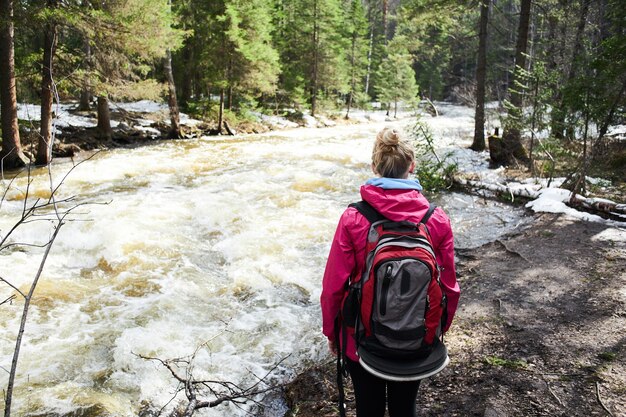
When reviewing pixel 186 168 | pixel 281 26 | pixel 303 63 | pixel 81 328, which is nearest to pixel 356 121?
pixel 303 63

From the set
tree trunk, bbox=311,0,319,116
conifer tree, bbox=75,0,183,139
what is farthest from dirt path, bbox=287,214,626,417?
tree trunk, bbox=311,0,319,116

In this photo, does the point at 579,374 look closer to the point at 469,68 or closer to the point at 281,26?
the point at 281,26

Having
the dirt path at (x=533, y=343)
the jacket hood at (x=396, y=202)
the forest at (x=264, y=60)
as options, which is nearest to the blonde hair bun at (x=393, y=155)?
the jacket hood at (x=396, y=202)

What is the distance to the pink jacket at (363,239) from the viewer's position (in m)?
2.17

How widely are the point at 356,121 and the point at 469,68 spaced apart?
3373 cm

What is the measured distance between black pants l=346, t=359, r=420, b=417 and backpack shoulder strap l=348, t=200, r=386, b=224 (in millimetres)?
824

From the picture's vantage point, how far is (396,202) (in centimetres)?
216

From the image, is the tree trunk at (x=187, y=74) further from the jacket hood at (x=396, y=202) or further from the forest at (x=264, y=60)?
the jacket hood at (x=396, y=202)

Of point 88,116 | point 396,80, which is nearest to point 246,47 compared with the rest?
point 88,116

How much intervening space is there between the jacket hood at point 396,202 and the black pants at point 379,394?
2.86 ft

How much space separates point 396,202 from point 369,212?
15 cm

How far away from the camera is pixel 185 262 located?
21.3 ft

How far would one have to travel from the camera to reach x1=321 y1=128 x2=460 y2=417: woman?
7.20 feet

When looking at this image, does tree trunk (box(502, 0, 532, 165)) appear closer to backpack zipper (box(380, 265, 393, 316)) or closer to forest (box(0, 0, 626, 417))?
forest (box(0, 0, 626, 417))
